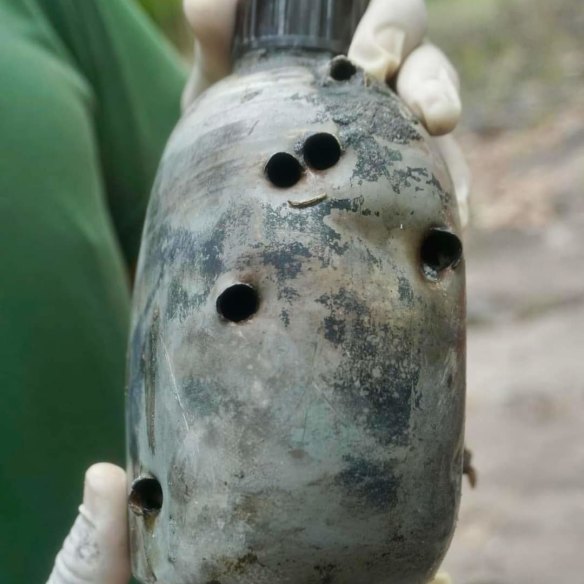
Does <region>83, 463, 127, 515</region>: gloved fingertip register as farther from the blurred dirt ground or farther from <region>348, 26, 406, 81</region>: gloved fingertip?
the blurred dirt ground

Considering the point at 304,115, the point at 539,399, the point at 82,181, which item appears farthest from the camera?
the point at 539,399

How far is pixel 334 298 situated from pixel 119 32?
0.82 metres

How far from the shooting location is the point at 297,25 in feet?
3.61

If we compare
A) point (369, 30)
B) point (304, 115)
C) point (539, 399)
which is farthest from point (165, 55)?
point (539, 399)

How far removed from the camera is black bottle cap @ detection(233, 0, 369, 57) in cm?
110

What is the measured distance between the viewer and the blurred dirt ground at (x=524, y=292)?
338 centimetres

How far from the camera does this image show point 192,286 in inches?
37.3

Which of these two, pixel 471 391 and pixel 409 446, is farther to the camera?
pixel 471 391

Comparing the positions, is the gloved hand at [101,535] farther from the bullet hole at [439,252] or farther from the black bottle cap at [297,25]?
the black bottle cap at [297,25]

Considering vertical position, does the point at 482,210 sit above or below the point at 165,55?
below

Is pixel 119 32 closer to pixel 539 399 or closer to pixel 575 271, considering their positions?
pixel 539 399

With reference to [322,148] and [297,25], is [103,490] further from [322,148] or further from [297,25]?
[297,25]

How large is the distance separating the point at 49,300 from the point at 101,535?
0.35m

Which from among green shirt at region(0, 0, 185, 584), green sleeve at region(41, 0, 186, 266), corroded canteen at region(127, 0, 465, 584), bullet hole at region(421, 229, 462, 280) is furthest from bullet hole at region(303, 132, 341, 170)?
green sleeve at region(41, 0, 186, 266)
